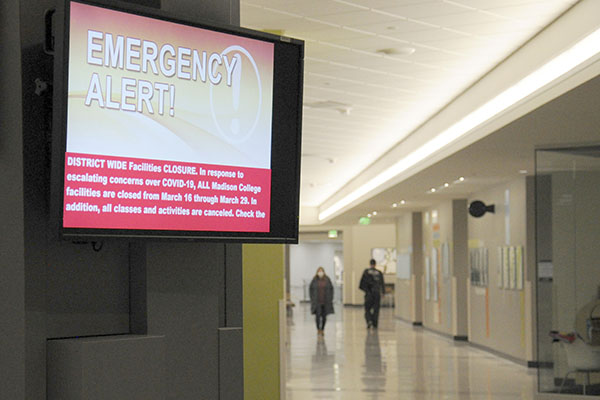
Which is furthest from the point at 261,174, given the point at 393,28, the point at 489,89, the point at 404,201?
the point at 404,201

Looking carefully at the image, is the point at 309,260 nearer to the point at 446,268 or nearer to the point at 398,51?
the point at 446,268

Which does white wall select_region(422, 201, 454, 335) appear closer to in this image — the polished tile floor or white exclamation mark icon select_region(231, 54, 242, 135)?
the polished tile floor

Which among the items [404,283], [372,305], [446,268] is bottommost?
[372,305]

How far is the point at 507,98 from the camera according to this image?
920 centimetres

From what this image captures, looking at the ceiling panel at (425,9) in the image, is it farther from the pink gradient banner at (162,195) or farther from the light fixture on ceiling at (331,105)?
the light fixture on ceiling at (331,105)

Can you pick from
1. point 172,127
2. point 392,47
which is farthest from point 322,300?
point 172,127

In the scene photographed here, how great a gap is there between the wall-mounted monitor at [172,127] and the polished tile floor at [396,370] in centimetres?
658

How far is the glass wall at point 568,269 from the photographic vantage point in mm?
9773

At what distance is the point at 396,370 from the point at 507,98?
5.35 m

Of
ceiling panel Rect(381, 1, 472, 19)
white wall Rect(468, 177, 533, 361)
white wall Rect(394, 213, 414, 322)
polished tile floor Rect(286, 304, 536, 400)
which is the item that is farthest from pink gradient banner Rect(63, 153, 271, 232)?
white wall Rect(394, 213, 414, 322)

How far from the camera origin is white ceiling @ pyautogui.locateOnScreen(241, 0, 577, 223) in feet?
24.4

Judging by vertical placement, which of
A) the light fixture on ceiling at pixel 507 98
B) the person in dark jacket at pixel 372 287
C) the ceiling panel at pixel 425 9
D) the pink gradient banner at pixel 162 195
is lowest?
the person in dark jacket at pixel 372 287

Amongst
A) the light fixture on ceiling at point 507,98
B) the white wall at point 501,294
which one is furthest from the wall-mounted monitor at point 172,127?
the white wall at point 501,294

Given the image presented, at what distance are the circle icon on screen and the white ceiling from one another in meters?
3.27
